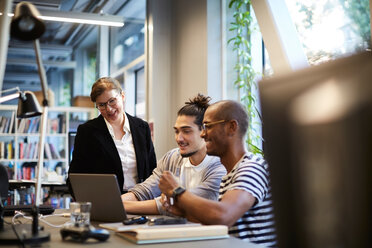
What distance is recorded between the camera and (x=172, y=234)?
153cm

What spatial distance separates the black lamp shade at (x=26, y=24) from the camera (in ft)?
5.12

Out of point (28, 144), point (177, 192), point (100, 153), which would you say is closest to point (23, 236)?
point (177, 192)

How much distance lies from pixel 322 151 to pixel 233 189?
1.20 meters

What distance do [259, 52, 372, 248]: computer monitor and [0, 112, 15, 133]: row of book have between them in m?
7.58

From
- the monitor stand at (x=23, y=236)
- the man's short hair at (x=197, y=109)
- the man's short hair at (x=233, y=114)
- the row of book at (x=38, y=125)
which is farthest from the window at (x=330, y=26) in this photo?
the row of book at (x=38, y=125)

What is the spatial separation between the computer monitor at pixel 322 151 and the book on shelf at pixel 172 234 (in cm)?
83

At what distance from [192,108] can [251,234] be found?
88 cm

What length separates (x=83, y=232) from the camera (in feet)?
4.97

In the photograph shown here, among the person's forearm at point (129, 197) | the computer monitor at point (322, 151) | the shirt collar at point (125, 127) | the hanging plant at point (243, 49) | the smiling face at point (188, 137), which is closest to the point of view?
the computer monitor at point (322, 151)

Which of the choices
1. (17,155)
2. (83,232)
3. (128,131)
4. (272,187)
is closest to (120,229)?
(83,232)

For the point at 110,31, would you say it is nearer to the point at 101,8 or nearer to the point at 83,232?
the point at 101,8

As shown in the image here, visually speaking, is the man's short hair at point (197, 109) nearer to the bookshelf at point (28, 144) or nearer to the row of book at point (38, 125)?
the bookshelf at point (28, 144)

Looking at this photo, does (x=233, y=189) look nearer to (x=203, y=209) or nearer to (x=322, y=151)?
(x=203, y=209)

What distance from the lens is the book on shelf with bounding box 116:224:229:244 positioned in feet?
4.90
